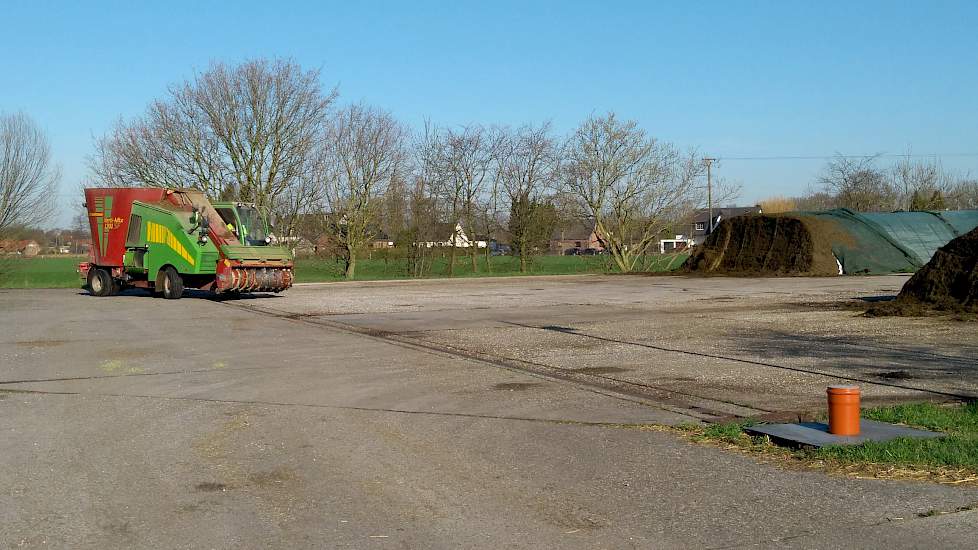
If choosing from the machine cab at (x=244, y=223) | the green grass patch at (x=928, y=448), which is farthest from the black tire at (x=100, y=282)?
the green grass patch at (x=928, y=448)

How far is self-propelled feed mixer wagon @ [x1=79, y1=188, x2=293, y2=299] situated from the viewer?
26984mm

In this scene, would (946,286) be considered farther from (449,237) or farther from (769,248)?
(449,237)

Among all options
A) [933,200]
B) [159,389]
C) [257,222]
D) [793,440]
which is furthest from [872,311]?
[933,200]

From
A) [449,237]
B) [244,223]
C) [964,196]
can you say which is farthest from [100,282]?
[964,196]

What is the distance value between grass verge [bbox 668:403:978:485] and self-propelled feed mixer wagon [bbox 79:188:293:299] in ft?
68.1

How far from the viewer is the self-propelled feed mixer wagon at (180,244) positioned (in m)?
27.0

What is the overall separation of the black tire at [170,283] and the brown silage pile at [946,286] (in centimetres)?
1988

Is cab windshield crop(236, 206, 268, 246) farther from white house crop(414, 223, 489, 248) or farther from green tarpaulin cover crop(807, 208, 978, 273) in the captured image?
green tarpaulin cover crop(807, 208, 978, 273)

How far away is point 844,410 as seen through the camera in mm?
Result: 8102

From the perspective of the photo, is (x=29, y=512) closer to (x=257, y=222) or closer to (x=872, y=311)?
(x=872, y=311)

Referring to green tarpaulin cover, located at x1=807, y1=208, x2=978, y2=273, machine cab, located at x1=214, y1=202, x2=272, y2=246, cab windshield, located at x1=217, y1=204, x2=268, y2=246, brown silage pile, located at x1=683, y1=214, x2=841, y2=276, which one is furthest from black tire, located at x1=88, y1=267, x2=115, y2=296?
green tarpaulin cover, located at x1=807, y1=208, x2=978, y2=273

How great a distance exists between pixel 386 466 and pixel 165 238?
22.3 meters

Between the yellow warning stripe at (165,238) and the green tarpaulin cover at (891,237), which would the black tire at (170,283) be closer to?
the yellow warning stripe at (165,238)

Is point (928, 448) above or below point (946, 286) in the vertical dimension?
below
